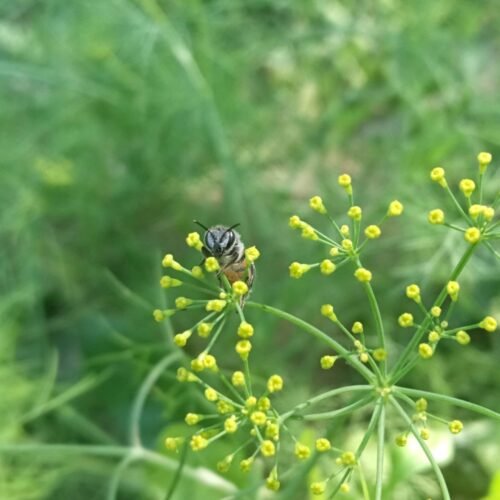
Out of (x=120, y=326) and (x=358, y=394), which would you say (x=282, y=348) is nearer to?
(x=120, y=326)

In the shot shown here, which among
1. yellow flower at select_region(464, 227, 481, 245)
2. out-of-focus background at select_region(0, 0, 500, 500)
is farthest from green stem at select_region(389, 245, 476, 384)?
out-of-focus background at select_region(0, 0, 500, 500)

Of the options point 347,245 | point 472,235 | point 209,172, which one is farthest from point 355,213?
point 209,172

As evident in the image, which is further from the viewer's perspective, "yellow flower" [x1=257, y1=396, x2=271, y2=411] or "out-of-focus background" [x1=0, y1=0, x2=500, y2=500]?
"out-of-focus background" [x1=0, y1=0, x2=500, y2=500]

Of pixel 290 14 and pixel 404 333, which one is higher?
pixel 290 14

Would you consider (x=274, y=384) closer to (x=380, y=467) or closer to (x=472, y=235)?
(x=380, y=467)

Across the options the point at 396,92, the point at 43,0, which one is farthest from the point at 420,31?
the point at 43,0

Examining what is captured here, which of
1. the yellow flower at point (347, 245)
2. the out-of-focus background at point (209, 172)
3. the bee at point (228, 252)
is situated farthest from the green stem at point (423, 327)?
the out-of-focus background at point (209, 172)

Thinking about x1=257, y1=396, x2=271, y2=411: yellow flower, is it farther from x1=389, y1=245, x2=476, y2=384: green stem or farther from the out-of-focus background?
the out-of-focus background

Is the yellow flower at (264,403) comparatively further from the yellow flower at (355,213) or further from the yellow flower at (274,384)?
the yellow flower at (355,213)
